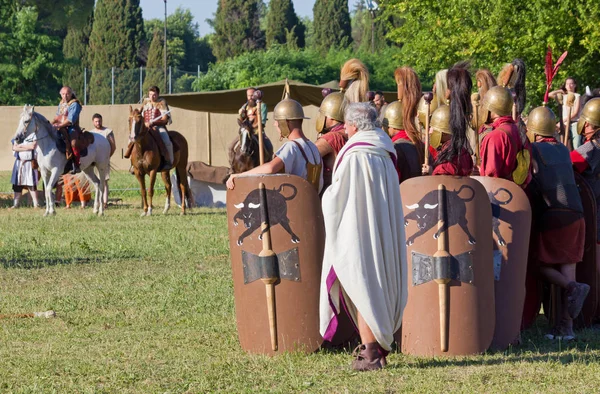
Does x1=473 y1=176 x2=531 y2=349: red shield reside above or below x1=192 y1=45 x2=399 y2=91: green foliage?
below

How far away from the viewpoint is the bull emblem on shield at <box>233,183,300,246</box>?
23.7 ft

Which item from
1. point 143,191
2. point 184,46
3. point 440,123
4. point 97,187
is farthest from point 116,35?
point 440,123

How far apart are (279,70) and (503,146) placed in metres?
46.6

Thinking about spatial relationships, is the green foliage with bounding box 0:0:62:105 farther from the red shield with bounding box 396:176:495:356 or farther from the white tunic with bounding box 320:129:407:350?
the white tunic with bounding box 320:129:407:350

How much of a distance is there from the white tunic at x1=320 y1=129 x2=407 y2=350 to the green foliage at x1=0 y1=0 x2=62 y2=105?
4380 cm

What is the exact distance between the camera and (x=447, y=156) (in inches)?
291

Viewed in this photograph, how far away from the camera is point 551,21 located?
25703 millimetres

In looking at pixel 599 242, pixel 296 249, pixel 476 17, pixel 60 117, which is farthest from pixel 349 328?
pixel 476 17

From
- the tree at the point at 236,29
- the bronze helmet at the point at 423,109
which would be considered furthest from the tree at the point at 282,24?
the bronze helmet at the point at 423,109

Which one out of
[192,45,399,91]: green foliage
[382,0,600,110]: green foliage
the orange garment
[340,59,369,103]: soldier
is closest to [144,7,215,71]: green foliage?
[192,45,399,91]: green foliage

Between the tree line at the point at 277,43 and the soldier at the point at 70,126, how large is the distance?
33.9ft

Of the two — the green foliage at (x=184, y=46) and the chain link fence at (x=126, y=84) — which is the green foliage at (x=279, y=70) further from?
the green foliage at (x=184, y=46)

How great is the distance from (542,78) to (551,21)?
1.44 metres

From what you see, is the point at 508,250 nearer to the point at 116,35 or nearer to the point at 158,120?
the point at 158,120
